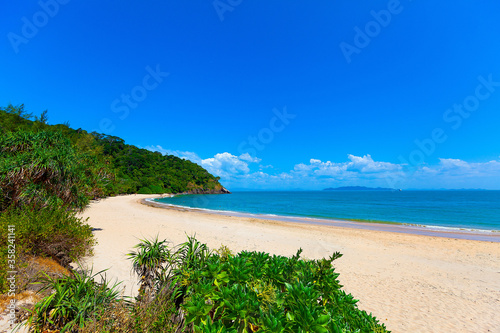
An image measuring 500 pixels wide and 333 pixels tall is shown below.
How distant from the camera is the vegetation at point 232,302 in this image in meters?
1.92

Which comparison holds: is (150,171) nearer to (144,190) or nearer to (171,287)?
(144,190)

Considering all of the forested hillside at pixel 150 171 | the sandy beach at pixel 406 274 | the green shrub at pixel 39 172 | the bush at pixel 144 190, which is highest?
the forested hillside at pixel 150 171

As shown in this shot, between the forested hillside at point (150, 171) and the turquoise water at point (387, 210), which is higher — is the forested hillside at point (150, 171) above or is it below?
above

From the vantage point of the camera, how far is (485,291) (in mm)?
→ 8281

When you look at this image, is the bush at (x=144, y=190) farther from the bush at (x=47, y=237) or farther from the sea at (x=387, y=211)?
the bush at (x=47, y=237)

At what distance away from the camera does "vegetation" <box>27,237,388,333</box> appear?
6.29 ft

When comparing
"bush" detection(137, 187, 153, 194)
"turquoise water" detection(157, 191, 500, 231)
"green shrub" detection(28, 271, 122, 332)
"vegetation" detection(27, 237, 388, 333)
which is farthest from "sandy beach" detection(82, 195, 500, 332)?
"bush" detection(137, 187, 153, 194)

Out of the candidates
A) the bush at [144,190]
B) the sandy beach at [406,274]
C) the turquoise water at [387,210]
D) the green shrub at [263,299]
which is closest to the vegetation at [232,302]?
the green shrub at [263,299]

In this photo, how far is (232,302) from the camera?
2094 millimetres

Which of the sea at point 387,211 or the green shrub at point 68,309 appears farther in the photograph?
the sea at point 387,211

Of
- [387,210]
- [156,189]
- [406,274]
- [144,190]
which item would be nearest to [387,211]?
[387,210]

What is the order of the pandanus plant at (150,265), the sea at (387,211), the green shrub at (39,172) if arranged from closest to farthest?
the pandanus plant at (150,265)
the green shrub at (39,172)
the sea at (387,211)

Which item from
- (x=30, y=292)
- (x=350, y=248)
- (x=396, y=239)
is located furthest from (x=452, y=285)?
(x=30, y=292)

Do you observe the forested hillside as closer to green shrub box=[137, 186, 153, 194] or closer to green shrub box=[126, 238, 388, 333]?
green shrub box=[137, 186, 153, 194]
